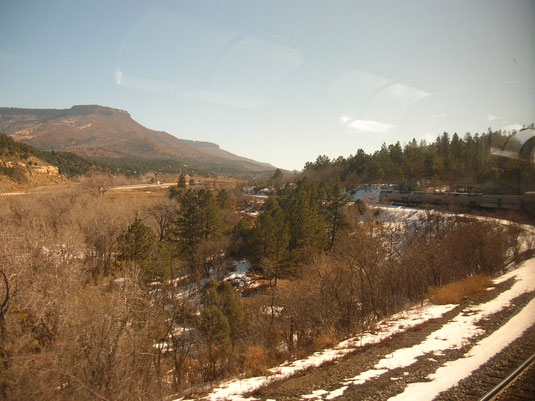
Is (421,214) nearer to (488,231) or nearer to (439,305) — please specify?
(488,231)

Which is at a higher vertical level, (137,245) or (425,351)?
(425,351)

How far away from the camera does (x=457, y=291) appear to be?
14.4m

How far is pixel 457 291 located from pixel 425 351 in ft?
25.9

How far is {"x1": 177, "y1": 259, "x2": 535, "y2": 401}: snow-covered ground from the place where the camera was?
21.4 feet

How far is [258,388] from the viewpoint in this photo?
7.10 m

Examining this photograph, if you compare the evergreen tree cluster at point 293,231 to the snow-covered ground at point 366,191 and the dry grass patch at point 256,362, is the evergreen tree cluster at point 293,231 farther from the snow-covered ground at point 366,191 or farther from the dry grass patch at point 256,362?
the snow-covered ground at point 366,191

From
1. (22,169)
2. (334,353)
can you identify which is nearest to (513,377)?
(334,353)

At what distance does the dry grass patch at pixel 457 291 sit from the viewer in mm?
13585

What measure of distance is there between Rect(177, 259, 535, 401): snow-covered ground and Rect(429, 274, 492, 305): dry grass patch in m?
1.09

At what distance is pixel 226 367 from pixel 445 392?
27.2 ft

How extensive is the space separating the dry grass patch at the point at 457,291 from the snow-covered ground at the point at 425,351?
1087 millimetres

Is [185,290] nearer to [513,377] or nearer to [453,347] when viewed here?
[453,347]

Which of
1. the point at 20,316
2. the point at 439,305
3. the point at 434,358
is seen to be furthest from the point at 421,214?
the point at 20,316

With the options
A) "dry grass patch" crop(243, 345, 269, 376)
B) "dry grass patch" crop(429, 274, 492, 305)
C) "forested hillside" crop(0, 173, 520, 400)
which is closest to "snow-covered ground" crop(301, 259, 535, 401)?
"dry grass patch" crop(429, 274, 492, 305)
